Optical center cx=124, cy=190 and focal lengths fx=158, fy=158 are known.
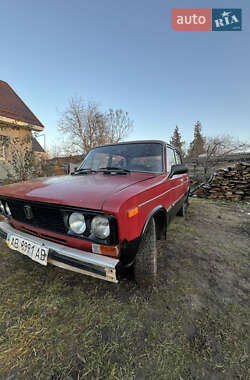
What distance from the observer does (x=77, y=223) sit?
134cm

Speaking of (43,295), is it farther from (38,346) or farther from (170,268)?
(170,268)

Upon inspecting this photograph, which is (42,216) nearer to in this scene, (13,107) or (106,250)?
(106,250)

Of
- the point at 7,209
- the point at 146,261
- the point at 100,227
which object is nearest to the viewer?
the point at 100,227

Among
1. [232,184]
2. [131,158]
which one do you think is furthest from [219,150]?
[131,158]

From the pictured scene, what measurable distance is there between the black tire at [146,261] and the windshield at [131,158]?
0.90 meters

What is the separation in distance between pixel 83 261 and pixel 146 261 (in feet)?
2.29

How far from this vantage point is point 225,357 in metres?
1.13

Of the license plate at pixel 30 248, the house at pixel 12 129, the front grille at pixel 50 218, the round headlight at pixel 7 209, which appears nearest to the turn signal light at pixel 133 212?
the front grille at pixel 50 218

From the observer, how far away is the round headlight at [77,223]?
1.33m

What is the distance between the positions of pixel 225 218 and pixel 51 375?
4.68 meters

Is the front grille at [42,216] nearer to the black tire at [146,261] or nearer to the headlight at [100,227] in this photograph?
the headlight at [100,227]

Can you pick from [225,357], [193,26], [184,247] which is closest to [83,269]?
[225,357]

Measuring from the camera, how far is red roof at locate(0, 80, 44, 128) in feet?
26.6

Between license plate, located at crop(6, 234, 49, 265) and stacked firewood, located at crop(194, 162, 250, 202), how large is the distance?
23.7ft
